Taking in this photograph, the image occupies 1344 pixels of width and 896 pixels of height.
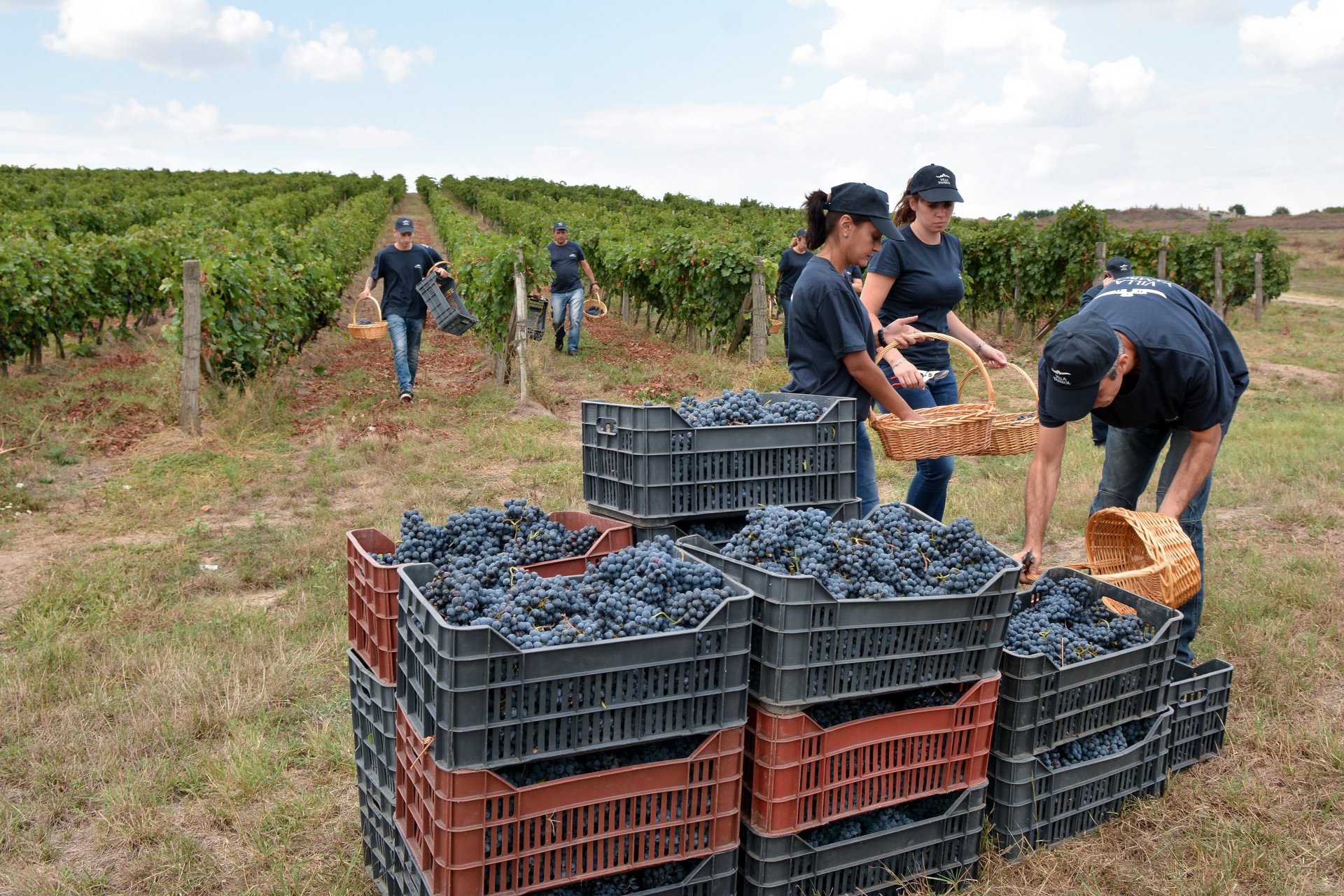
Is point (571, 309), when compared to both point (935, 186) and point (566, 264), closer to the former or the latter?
point (566, 264)

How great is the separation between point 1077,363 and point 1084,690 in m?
0.99

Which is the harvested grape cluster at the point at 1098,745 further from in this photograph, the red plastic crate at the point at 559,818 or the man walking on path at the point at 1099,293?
the man walking on path at the point at 1099,293

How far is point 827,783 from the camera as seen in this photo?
2447mm

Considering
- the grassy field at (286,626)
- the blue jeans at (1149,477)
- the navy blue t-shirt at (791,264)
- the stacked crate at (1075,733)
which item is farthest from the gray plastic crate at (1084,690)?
the navy blue t-shirt at (791,264)

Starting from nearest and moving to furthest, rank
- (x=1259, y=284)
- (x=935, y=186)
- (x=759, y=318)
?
(x=935, y=186) → (x=759, y=318) → (x=1259, y=284)

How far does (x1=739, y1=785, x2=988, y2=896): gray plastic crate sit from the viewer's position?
7.97 feet

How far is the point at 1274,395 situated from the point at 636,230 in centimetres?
1564

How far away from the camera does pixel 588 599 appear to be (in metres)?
2.43

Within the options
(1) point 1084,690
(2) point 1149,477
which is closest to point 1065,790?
(1) point 1084,690

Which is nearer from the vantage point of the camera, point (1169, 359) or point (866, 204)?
point (1169, 359)

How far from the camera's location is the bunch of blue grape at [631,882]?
7.46ft

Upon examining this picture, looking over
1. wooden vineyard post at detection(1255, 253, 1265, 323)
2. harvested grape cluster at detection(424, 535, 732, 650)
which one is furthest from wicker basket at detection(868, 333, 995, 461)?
wooden vineyard post at detection(1255, 253, 1265, 323)

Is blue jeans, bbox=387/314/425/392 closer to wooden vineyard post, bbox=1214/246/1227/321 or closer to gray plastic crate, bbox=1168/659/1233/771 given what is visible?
gray plastic crate, bbox=1168/659/1233/771

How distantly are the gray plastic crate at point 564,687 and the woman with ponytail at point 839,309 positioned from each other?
5.47ft
